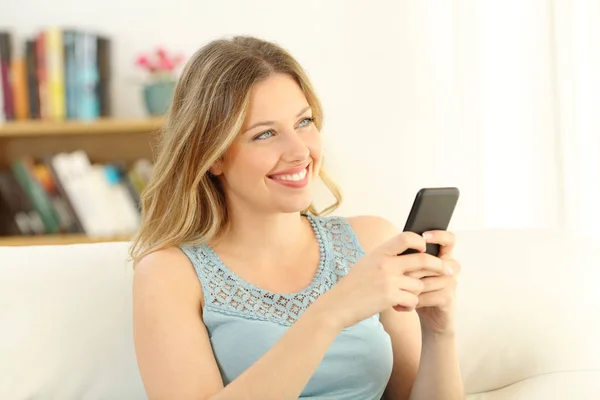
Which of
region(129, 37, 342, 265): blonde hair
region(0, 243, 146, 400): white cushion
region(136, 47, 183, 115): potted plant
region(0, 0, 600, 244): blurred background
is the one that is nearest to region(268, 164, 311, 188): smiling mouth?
region(129, 37, 342, 265): blonde hair

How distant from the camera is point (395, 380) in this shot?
1.68 m

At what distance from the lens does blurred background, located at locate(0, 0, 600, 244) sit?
10.6 ft

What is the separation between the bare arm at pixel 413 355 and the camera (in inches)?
59.7

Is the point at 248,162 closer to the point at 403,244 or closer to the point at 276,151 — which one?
the point at 276,151

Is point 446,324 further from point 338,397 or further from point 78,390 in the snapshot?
point 78,390

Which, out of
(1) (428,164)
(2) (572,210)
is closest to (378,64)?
(1) (428,164)

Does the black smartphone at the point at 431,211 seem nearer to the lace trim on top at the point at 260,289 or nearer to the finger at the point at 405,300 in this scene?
the finger at the point at 405,300

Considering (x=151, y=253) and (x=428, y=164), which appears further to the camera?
(x=428, y=164)

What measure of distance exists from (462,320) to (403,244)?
0.52 meters

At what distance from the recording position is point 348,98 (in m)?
3.46

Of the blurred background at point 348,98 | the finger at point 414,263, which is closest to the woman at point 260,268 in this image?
the finger at point 414,263

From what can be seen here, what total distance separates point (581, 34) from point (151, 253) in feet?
6.42

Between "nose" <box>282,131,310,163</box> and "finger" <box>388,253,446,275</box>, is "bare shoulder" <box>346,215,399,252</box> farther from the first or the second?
"finger" <box>388,253,446,275</box>

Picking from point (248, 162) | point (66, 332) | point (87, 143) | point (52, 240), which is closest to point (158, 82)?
point (87, 143)
